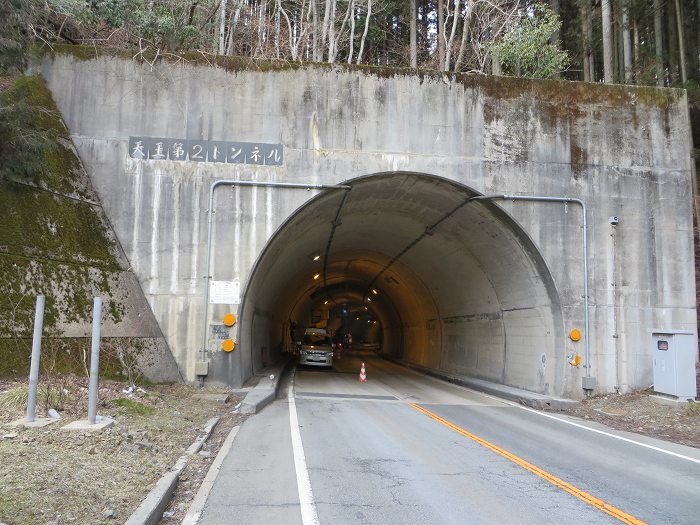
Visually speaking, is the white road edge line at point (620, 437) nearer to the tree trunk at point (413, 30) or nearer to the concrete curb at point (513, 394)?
the concrete curb at point (513, 394)

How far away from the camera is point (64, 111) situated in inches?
547

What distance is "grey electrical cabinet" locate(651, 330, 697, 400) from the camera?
12273mm

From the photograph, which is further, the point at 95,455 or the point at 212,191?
the point at 212,191

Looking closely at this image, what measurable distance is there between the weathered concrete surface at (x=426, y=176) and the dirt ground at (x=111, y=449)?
9.46 feet

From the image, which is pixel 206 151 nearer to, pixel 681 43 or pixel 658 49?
pixel 681 43

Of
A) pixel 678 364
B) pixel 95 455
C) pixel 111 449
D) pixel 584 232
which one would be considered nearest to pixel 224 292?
pixel 111 449

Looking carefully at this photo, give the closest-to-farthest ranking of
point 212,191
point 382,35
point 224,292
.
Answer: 1. point 224,292
2. point 212,191
3. point 382,35

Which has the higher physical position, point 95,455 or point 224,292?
point 224,292

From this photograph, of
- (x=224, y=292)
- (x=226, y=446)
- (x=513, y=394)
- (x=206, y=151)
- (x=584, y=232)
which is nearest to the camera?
(x=226, y=446)

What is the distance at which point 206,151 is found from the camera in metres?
14.1

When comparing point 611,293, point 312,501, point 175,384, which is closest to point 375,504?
point 312,501

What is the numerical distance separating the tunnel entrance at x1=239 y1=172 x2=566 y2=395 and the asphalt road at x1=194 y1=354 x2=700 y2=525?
4.21m

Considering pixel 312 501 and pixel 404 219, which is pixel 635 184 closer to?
pixel 404 219

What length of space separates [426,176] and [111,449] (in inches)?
406
